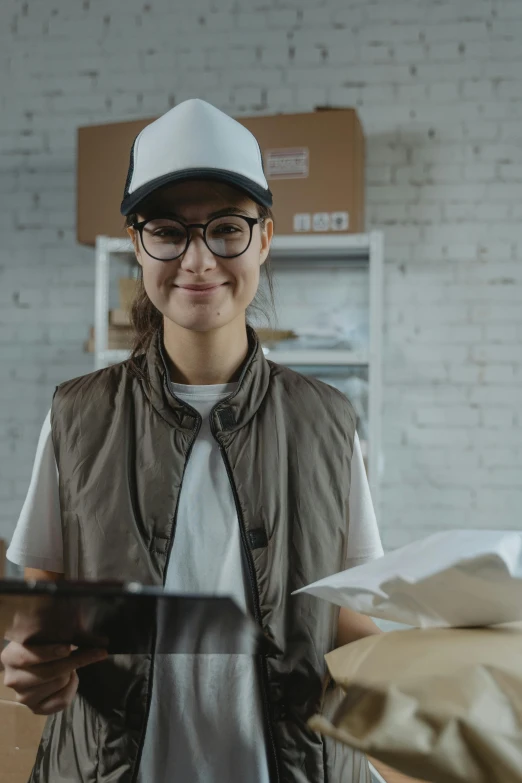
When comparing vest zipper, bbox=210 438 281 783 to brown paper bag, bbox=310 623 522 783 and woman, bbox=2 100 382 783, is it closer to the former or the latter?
woman, bbox=2 100 382 783

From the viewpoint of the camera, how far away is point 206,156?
3.43ft

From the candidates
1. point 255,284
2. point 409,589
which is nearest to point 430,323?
point 255,284

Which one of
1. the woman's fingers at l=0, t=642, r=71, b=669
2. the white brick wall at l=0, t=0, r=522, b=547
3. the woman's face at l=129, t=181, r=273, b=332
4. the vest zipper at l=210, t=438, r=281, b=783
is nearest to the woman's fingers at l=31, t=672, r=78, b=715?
the woman's fingers at l=0, t=642, r=71, b=669

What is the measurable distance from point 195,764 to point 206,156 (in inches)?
30.0

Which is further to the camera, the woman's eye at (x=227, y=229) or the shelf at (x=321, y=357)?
the shelf at (x=321, y=357)

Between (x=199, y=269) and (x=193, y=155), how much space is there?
0.15 metres

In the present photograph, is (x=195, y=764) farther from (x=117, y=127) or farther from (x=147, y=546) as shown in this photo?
(x=117, y=127)

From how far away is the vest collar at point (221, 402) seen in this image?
1135 millimetres

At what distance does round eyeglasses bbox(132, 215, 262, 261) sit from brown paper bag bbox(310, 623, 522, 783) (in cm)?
60

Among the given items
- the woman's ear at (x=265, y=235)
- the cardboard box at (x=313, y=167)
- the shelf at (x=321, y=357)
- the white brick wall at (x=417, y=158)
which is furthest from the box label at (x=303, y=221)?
the woman's ear at (x=265, y=235)

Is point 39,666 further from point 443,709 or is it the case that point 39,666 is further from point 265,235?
point 265,235

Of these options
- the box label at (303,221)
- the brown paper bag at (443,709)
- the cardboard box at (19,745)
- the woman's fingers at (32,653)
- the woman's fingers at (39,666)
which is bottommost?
the cardboard box at (19,745)

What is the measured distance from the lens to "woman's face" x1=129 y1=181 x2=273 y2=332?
1068 mm

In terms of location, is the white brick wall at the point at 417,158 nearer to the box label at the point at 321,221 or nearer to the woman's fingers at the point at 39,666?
the box label at the point at 321,221
